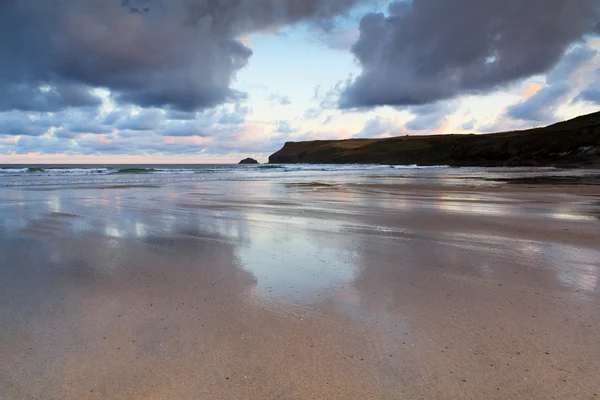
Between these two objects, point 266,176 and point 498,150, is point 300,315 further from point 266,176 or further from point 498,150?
point 498,150

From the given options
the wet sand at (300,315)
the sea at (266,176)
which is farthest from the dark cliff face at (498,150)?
the wet sand at (300,315)

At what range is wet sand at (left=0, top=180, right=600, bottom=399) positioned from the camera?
→ 88.2 inches

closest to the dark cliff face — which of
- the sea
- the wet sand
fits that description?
the sea

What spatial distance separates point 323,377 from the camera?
2277mm

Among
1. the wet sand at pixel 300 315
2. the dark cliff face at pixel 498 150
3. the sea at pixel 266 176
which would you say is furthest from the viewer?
the dark cliff face at pixel 498 150

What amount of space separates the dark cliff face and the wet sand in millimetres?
64368

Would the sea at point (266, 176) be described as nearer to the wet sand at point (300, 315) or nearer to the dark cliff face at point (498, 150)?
the wet sand at point (300, 315)

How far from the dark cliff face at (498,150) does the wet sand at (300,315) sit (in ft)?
211

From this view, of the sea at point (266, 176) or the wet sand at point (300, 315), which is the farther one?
the sea at point (266, 176)

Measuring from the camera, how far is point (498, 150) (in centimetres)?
7850

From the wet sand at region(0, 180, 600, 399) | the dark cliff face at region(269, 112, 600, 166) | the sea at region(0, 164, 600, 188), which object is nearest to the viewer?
the wet sand at region(0, 180, 600, 399)

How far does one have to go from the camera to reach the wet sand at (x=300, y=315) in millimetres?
2240

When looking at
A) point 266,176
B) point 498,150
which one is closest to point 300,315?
point 266,176

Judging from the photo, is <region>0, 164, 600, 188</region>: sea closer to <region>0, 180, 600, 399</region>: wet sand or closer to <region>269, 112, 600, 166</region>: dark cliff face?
<region>0, 180, 600, 399</region>: wet sand
